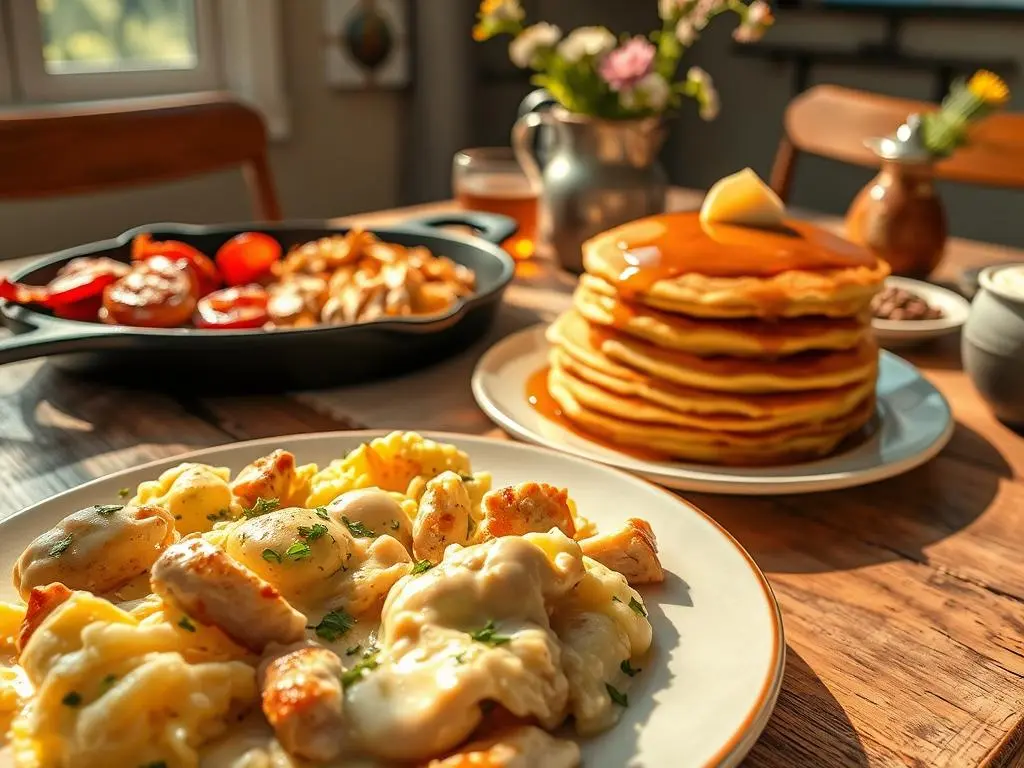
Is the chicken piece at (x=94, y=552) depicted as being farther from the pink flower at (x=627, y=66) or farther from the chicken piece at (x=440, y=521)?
the pink flower at (x=627, y=66)

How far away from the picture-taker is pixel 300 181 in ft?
12.8

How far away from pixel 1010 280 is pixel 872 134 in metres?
1.58

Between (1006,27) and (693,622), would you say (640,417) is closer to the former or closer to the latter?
(693,622)

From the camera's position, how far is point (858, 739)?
650mm

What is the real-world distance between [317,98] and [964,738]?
12.1 ft

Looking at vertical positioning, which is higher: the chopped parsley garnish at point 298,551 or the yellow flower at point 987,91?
the yellow flower at point 987,91

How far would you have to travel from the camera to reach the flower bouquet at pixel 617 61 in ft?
5.68

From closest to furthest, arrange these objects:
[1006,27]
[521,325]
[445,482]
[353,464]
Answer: [445,482], [353,464], [521,325], [1006,27]

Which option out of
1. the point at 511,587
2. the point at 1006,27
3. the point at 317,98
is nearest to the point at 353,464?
the point at 511,587

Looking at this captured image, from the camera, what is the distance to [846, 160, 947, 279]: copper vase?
176 cm

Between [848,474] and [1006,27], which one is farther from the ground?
[1006,27]

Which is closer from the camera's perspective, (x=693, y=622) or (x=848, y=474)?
(x=693, y=622)

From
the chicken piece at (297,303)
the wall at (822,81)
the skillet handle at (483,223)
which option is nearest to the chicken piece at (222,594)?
the chicken piece at (297,303)

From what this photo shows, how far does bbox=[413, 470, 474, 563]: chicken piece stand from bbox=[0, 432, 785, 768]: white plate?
14 cm
